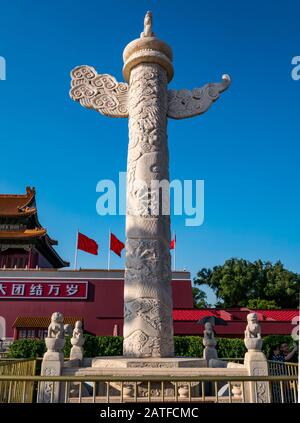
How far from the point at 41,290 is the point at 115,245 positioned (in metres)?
3.41

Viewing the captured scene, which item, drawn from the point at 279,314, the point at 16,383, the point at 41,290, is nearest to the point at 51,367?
the point at 16,383

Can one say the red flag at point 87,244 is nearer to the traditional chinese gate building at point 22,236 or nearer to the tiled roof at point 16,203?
the traditional chinese gate building at point 22,236

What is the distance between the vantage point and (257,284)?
74.3 ft

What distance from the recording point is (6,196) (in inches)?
815

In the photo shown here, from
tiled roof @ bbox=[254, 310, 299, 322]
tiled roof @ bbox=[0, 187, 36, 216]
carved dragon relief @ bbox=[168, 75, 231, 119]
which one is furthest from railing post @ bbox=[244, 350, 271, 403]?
tiled roof @ bbox=[0, 187, 36, 216]

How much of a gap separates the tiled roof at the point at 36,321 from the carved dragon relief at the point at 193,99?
9.78m

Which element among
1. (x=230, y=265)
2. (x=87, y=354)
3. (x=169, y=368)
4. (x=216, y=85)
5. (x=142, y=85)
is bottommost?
(x=169, y=368)

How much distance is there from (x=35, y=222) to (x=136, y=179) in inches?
619

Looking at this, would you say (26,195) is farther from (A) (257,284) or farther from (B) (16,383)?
(B) (16,383)

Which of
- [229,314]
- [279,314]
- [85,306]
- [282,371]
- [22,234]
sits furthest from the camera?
[22,234]

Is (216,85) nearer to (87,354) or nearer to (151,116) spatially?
(151,116)

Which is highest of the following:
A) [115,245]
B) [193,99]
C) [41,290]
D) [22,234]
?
[22,234]

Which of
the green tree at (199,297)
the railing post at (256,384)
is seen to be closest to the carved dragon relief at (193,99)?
the railing post at (256,384)
